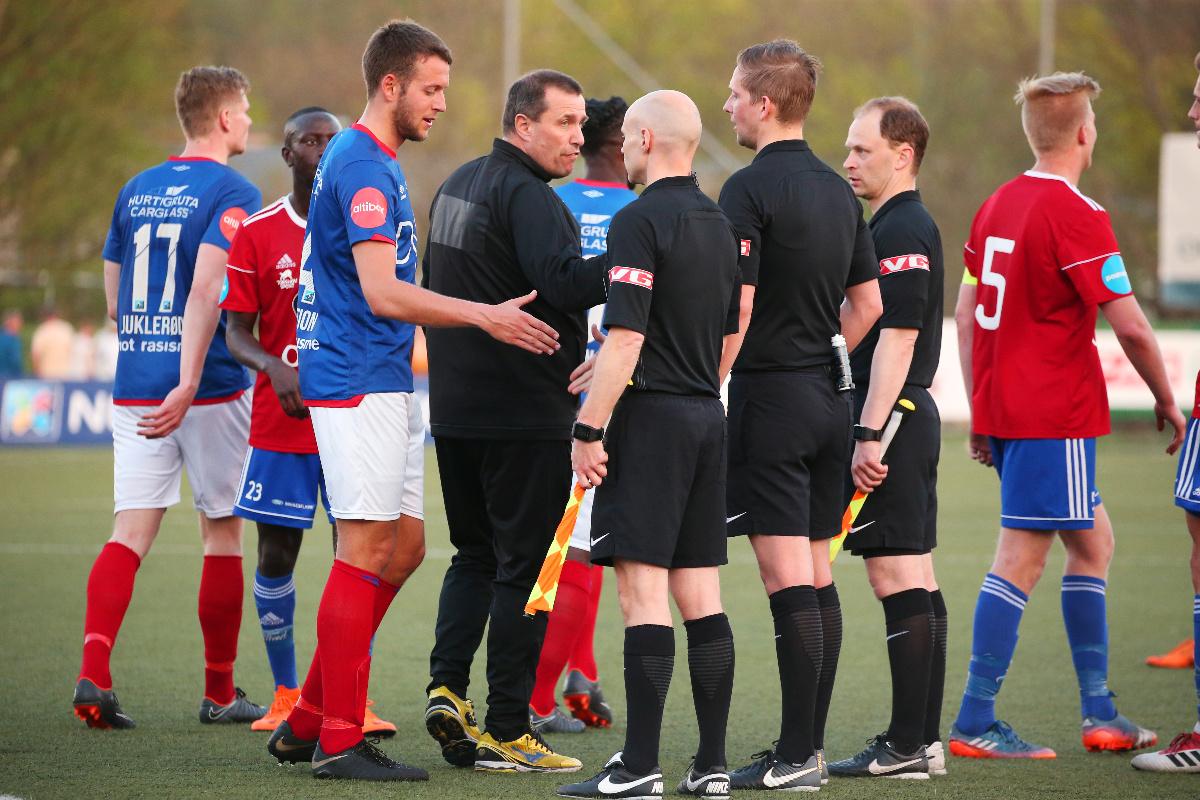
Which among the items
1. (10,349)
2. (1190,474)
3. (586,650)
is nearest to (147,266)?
(586,650)

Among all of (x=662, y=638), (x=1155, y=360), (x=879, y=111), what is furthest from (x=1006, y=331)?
(x=662, y=638)

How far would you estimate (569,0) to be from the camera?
49.2 meters

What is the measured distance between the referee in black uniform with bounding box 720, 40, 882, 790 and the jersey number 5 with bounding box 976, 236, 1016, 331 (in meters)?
1.00

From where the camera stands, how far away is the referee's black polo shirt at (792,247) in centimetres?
527

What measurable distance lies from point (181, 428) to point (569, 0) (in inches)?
1741

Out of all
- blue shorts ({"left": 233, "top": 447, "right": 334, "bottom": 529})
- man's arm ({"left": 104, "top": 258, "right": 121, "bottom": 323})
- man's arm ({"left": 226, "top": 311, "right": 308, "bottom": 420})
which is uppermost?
man's arm ({"left": 104, "top": 258, "right": 121, "bottom": 323})

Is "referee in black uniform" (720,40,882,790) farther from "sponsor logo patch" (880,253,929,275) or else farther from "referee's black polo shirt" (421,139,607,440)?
"referee's black polo shirt" (421,139,607,440)

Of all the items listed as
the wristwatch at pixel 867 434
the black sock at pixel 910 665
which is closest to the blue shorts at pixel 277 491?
the wristwatch at pixel 867 434

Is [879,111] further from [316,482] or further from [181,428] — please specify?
[181,428]

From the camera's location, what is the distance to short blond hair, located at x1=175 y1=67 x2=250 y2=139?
673 cm

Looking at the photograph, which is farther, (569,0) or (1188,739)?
(569,0)

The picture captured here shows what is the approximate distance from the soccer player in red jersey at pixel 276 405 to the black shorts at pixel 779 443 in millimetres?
1873

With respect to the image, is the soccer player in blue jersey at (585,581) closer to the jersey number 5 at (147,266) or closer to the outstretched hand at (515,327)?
the outstretched hand at (515,327)

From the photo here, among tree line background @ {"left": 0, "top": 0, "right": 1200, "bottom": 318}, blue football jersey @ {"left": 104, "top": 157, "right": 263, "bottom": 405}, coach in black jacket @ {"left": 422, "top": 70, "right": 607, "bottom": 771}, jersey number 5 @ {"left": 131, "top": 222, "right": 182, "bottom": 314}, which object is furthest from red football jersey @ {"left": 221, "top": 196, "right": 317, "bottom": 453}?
tree line background @ {"left": 0, "top": 0, "right": 1200, "bottom": 318}
